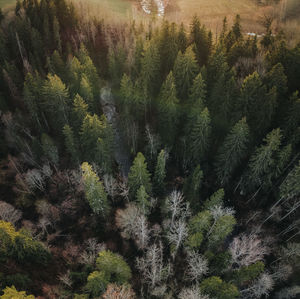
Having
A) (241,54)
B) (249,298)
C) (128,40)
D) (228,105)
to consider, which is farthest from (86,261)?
(128,40)

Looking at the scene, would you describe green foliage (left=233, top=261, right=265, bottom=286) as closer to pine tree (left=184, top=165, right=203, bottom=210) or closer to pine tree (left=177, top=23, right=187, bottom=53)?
pine tree (left=184, top=165, right=203, bottom=210)

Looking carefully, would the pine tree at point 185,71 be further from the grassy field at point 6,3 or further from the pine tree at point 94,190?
the grassy field at point 6,3

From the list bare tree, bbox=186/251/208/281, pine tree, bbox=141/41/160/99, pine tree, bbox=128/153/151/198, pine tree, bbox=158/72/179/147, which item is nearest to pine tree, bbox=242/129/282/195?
pine tree, bbox=158/72/179/147

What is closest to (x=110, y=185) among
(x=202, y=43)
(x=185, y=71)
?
(x=185, y=71)

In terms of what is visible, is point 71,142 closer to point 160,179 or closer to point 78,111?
point 78,111

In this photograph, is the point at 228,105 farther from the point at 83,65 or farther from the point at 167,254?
the point at 83,65

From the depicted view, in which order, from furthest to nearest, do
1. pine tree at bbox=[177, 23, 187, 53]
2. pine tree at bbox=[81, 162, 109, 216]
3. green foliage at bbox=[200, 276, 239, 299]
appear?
pine tree at bbox=[177, 23, 187, 53] → pine tree at bbox=[81, 162, 109, 216] → green foliage at bbox=[200, 276, 239, 299]
